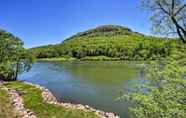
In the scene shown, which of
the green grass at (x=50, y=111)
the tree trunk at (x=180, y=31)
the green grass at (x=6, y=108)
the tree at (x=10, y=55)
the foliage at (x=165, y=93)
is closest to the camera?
the foliage at (x=165, y=93)

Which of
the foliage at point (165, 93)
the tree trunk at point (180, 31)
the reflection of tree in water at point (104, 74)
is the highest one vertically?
the tree trunk at point (180, 31)

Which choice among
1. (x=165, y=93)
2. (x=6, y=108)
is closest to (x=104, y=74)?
(x=6, y=108)

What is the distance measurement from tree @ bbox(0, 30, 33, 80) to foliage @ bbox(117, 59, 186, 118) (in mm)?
39739

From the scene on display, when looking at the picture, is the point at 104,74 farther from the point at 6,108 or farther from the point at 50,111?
the point at 6,108

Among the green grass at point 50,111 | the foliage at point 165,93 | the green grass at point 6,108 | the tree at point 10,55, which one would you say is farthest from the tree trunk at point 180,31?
the tree at point 10,55

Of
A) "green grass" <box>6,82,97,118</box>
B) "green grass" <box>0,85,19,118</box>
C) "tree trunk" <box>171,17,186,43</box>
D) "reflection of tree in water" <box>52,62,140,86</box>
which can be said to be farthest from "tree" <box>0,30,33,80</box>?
"tree trunk" <box>171,17,186,43</box>

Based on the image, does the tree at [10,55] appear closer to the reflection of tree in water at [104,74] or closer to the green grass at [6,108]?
the reflection of tree in water at [104,74]

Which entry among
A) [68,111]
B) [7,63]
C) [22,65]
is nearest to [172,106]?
[68,111]

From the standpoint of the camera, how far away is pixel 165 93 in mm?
13750

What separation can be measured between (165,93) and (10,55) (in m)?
43.1

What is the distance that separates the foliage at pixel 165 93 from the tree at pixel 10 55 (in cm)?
3974

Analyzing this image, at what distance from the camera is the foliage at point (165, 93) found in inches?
514

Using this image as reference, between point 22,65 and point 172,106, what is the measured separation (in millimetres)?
45887

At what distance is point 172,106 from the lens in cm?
1308
